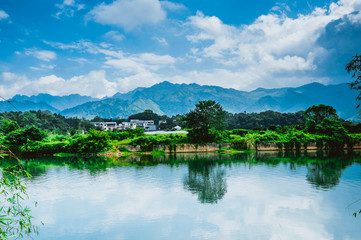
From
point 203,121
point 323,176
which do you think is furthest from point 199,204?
point 203,121

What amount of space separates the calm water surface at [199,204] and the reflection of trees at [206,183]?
0.05 meters

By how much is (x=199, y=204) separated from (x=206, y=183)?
408cm

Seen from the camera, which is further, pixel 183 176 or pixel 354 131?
pixel 354 131

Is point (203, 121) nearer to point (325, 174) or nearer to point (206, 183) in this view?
point (325, 174)

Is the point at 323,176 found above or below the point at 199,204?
above

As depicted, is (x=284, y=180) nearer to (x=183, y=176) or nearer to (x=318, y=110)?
(x=183, y=176)

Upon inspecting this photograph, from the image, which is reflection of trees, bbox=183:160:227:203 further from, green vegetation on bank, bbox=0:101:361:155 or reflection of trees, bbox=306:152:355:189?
green vegetation on bank, bbox=0:101:361:155

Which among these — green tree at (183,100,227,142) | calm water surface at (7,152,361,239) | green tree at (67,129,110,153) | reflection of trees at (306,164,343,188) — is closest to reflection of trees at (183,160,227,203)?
calm water surface at (7,152,361,239)

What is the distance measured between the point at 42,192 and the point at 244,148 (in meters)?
25.8

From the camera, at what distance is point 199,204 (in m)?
11.7

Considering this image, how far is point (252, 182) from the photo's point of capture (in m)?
16.0

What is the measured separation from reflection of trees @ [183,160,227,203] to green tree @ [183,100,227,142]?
12455 mm

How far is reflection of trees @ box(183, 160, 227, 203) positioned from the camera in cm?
1302

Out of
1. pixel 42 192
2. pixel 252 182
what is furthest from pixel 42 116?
pixel 252 182
